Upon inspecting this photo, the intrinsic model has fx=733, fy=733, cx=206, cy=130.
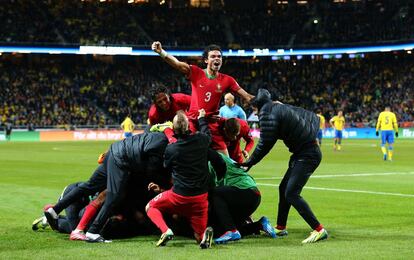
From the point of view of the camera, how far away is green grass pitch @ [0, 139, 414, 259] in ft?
29.1

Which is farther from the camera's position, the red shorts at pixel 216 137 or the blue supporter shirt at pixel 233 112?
the blue supporter shirt at pixel 233 112

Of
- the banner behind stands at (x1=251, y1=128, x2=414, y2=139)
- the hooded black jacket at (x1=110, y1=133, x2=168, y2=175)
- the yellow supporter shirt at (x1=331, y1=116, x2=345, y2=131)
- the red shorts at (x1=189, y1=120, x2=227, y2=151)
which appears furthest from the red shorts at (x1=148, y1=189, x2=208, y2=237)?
the banner behind stands at (x1=251, y1=128, x2=414, y2=139)

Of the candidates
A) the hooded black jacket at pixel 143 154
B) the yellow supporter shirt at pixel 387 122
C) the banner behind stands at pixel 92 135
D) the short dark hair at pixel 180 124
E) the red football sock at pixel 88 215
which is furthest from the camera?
the banner behind stands at pixel 92 135

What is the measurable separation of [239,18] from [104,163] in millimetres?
64091

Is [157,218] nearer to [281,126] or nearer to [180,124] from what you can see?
[180,124]

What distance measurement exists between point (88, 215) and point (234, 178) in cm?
212

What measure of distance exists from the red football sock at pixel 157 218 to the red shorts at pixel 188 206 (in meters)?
Result: 0.07

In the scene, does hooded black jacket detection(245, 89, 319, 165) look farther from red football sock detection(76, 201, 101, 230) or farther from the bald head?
the bald head

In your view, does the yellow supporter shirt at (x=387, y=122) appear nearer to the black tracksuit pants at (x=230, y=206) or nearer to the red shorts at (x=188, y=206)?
the black tracksuit pants at (x=230, y=206)

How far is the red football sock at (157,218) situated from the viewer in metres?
9.45

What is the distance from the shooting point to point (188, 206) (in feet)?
31.4

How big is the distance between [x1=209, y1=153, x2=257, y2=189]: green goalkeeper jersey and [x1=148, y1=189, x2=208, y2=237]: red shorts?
0.81 meters

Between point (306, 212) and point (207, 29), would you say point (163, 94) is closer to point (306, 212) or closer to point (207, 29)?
point (306, 212)

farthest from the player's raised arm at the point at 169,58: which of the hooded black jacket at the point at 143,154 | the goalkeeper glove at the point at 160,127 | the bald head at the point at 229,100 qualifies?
the bald head at the point at 229,100
